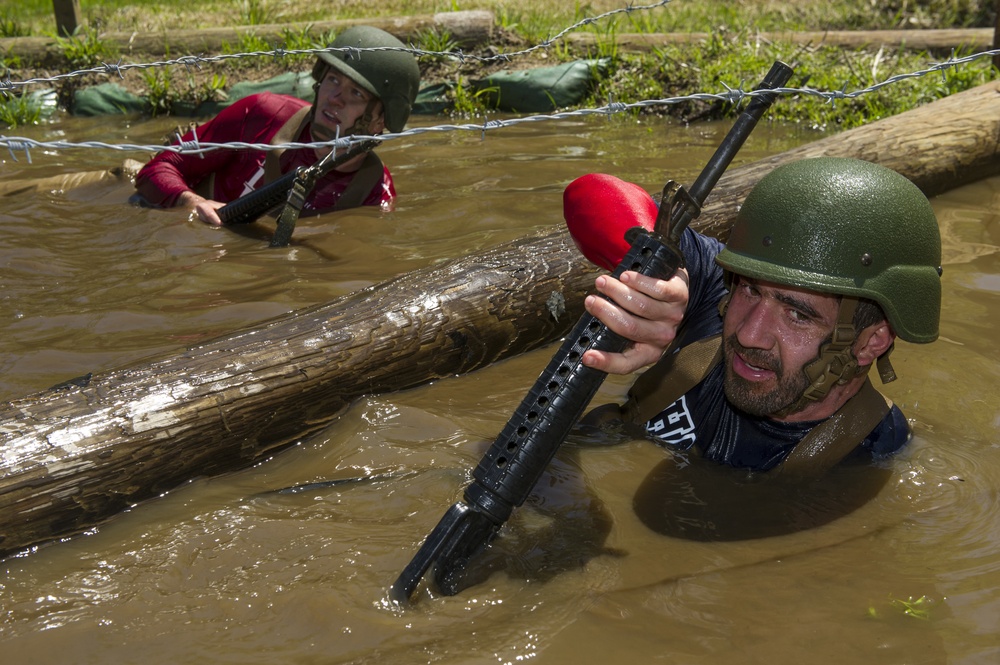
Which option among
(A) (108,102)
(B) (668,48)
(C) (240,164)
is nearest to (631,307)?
(C) (240,164)

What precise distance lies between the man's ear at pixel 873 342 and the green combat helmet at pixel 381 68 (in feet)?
10.9

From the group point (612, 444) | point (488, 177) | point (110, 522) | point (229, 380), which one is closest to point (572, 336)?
point (612, 444)

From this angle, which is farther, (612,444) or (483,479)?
(612,444)

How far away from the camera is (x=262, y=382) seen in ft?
11.3

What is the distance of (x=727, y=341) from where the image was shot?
3230 mm

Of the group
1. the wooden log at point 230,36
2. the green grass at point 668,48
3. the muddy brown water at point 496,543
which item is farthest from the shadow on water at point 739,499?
the wooden log at point 230,36

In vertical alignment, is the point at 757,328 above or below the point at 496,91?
above

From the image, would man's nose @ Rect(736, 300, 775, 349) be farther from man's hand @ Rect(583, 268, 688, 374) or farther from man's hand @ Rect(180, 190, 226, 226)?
man's hand @ Rect(180, 190, 226, 226)

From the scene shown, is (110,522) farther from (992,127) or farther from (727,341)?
(992,127)

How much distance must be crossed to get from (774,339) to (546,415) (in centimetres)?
84

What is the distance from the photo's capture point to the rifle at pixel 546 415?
2709 millimetres

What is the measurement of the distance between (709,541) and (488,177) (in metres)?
4.41

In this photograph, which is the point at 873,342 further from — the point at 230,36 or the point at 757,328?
the point at 230,36

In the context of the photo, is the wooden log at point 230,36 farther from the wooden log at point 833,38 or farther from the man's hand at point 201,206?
the man's hand at point 201,206
